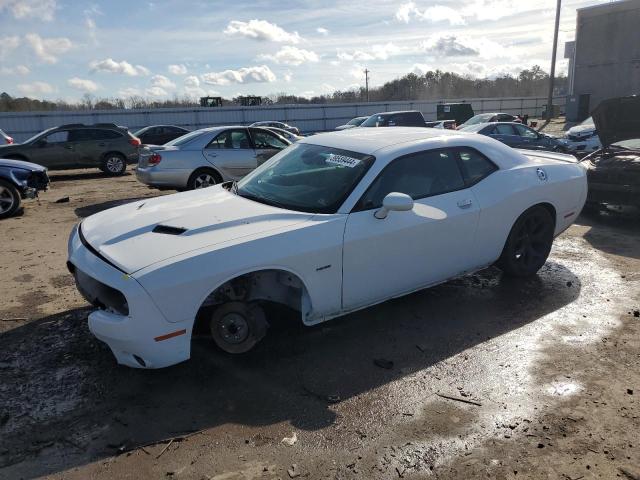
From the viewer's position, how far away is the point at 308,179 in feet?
14.2

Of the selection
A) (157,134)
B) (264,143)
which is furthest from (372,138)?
(157,134)

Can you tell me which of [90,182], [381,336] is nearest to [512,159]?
[381,336]

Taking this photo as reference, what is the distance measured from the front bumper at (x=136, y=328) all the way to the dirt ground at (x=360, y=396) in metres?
0.29

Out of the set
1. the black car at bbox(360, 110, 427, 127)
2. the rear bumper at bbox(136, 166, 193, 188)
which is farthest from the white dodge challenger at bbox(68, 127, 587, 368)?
the black car at bbox(360, 110, 427, 127)

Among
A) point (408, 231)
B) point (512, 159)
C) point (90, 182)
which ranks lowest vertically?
point (90, 182)

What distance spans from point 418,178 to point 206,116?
30823 mm

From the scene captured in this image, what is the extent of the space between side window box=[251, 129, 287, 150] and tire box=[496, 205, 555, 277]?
6.24 meters

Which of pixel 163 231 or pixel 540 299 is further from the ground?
pixel 163 231

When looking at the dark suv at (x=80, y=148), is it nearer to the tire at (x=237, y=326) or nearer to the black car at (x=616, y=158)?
the black car at (x=616, y=158)

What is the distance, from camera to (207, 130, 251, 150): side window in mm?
10009

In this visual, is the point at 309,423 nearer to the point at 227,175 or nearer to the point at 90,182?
the point at 227,175

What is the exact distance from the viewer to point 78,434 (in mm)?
2982

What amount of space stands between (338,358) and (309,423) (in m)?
0.81

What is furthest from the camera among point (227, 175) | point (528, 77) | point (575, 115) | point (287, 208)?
point (528, 77)
